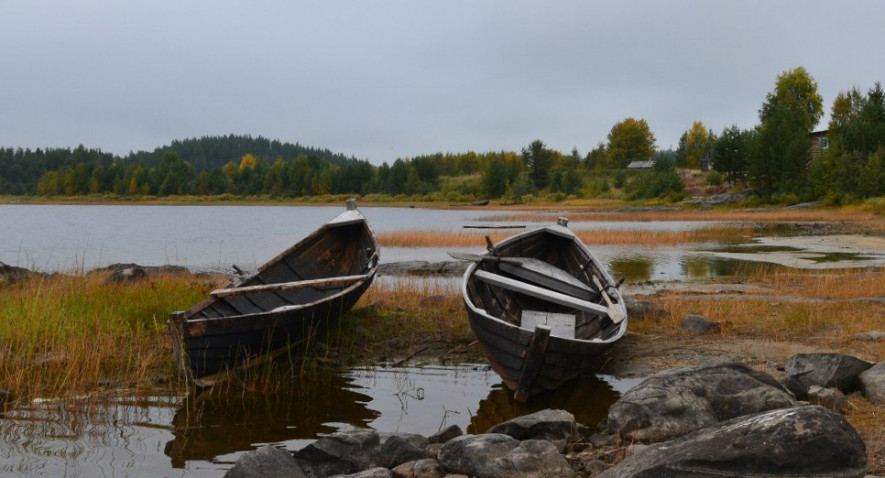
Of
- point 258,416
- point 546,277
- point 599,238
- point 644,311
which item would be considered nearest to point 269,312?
point 258,416

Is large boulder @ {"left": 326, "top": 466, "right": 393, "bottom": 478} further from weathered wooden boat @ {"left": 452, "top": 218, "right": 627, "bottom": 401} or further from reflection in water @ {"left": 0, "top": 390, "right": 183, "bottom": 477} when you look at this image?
weathered wooden boat @ {"left": 452, "top": 218, "right": 627, "bottom": 401}

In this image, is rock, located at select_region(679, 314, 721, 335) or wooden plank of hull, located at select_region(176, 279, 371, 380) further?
rock, located at select_region(679, 314, 721, 335)

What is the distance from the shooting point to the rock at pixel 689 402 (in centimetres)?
639

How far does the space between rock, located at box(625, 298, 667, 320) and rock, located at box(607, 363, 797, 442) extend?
566 cm

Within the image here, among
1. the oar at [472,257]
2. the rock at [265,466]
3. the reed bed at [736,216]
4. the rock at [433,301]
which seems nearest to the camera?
the rock at [265,466]

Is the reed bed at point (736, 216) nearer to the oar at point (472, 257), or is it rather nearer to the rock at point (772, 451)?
the oar at point (472, 257)

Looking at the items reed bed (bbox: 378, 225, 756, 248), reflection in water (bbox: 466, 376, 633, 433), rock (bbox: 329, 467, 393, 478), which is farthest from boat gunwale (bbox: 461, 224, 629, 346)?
reed bed (bbox: 378, 225, 756, 248)

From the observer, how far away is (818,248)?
28.8 metres

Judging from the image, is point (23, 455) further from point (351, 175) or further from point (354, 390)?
point (351, 175)

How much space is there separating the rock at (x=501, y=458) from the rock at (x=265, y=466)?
3.96ft

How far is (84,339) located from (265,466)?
4482mm

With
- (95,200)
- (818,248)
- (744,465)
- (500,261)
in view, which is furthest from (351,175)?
(744,465)

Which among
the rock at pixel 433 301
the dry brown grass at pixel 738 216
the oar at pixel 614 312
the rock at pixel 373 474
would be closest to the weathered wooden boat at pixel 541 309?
the oar at pixel 614 312

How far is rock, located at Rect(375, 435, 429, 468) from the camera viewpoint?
20.1 ft
